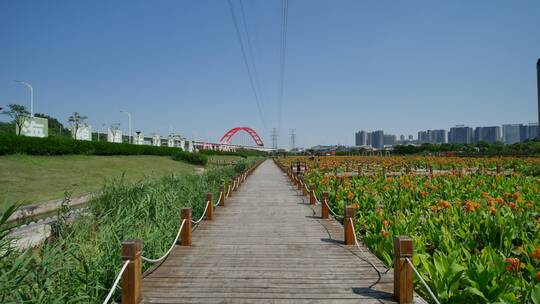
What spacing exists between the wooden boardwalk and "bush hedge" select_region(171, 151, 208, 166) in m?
37.1

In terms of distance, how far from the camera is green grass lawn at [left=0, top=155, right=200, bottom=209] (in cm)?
1669

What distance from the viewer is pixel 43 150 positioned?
85.2 ft

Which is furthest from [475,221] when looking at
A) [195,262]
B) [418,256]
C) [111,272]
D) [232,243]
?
[111,272]

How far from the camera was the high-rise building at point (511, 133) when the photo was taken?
170m

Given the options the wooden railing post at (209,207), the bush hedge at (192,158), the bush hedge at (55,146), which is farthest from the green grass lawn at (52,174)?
the bush hedge at (192,158)

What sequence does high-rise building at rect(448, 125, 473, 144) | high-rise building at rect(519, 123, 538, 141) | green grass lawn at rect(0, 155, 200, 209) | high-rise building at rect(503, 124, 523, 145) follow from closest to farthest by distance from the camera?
1. green grass lawn at rect(0, 155, 200, 209)
2. high-rise building at rect(519, 123, 538, 141)
3. high-rise building at rect(503, 124, 523, 145)
4. high-rise building at rect(448, 125, 473, 144)

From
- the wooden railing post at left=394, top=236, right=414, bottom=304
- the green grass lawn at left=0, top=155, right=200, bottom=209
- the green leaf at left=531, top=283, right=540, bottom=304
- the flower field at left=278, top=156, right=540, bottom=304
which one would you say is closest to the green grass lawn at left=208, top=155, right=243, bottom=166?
the green grass lawn at left=0, top=155, right=200, bottom=209

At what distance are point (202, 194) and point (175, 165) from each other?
31.4m

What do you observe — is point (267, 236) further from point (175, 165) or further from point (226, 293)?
point (175, 165)

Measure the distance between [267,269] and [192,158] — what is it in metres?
42.3

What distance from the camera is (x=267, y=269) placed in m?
5.61

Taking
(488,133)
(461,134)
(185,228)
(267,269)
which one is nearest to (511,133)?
(488,133)

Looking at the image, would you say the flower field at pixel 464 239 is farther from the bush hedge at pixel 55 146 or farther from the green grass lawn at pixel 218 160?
the green grass lawn at pixel 218 160

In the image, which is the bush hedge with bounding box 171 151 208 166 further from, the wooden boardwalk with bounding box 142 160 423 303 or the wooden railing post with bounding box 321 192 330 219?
the wooden boardwalk with bounding box 142 160 423 303
